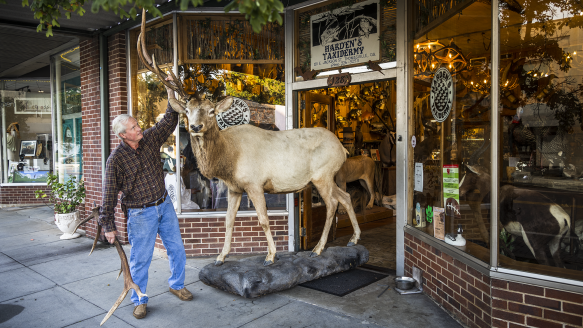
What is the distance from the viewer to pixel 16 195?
1048 centimetres

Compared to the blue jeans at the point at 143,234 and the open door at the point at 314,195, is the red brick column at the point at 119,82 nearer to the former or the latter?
the blue jeans at the point at 143,234

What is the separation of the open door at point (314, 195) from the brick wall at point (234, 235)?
1.03 feet

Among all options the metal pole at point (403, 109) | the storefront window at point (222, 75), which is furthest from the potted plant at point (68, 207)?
the metal pole at point (403, 109)

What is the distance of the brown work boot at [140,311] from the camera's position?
367 centimetres

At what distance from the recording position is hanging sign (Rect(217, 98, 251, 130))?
18.7 feet

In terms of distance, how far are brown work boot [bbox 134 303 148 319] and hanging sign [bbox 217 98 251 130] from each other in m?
2.78

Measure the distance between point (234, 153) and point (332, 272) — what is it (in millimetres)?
1859

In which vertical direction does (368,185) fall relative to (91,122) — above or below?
below

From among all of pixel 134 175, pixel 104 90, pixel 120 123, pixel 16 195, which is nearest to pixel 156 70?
pixel 120 123

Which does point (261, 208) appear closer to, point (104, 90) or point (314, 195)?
point (314, 195)

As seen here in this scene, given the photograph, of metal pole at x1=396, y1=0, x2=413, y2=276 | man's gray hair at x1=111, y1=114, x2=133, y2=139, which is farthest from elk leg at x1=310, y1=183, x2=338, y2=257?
man's gray hair at x1=111, y1=114, x2=133, y2=139

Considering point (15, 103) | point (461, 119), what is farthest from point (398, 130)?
point (15, 103)

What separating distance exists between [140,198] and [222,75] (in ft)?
8.40

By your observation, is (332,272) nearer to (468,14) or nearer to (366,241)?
Answer: (366,241)
